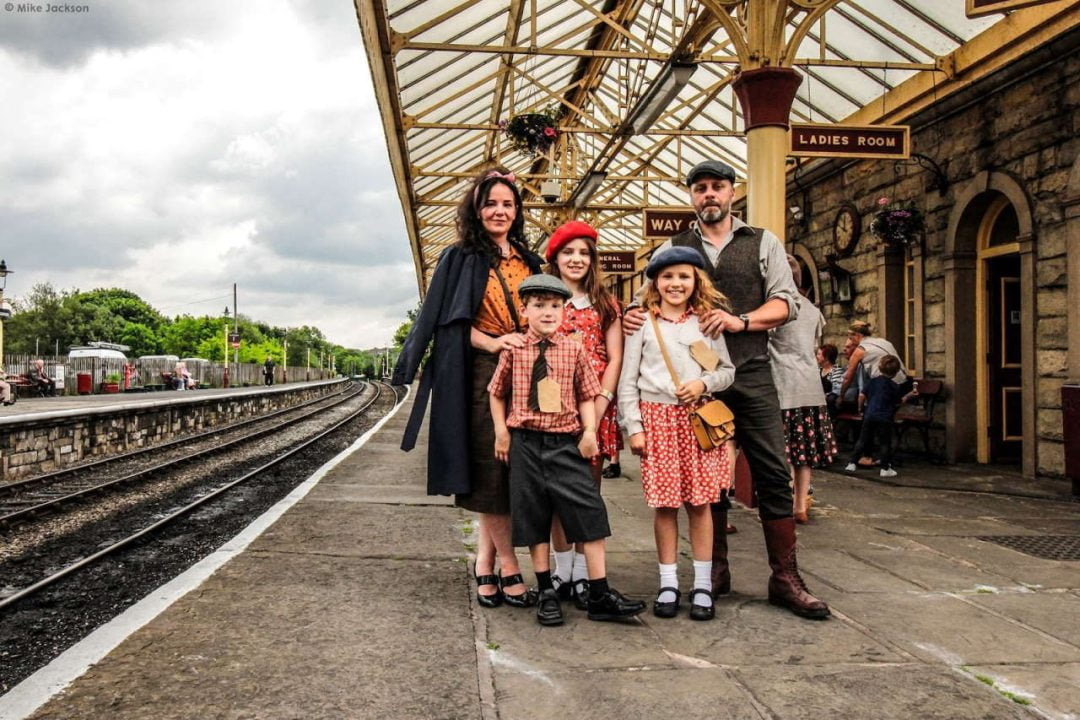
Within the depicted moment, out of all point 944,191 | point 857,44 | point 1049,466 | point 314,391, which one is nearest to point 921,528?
point 1049,466

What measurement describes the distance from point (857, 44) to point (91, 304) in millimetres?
94473

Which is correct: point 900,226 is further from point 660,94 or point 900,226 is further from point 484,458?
point 484,458

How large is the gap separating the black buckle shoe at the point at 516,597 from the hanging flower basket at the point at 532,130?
9137 millimetres

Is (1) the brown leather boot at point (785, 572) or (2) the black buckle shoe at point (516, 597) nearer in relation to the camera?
(1) the brown leather boot at point (785, 572)

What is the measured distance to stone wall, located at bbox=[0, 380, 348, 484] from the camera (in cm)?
1109

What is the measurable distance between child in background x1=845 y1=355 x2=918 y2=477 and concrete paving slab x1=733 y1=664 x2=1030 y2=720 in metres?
5.91

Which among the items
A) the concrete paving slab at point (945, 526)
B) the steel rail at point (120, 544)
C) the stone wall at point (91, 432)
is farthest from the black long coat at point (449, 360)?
the stone wall at point (91, 432)

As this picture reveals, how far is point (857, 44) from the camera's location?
33.4ft

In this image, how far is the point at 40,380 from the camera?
2902cm

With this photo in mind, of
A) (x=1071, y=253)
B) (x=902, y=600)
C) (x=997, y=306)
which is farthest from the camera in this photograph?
(x=997, y=306)

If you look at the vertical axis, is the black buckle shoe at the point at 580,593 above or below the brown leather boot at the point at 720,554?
below

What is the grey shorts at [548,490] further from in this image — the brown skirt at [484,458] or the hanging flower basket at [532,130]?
the hanging flower basket at [532,130]

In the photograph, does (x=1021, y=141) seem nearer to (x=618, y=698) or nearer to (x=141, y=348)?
(x=618, y=698)

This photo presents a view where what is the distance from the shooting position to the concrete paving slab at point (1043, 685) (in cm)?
236
